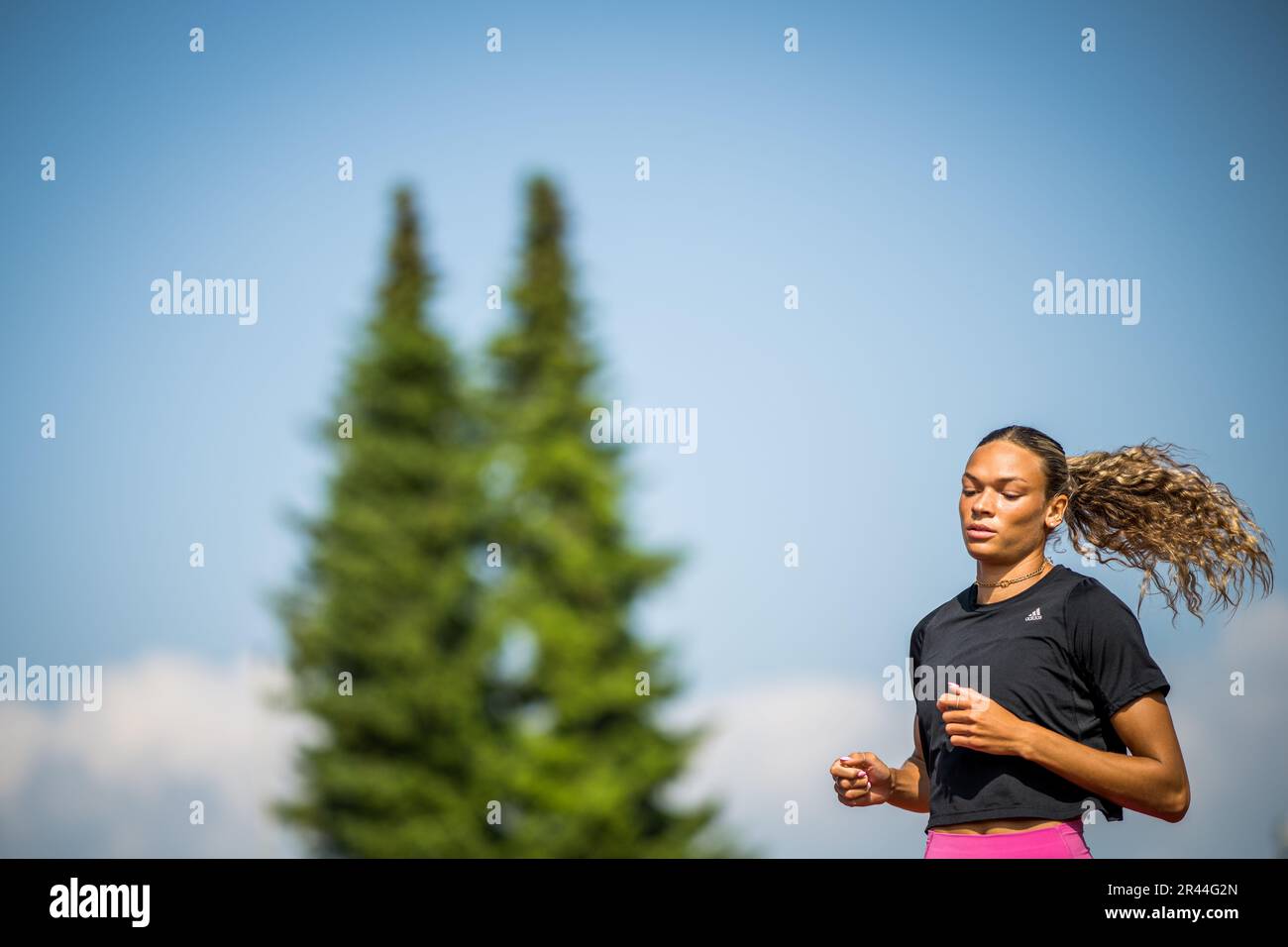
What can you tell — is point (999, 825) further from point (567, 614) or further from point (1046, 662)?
point (567, 614)

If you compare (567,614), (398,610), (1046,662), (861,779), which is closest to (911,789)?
(861,779)

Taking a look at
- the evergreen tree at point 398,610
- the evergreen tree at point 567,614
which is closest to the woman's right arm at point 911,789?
the evergreen tree at point 567,614

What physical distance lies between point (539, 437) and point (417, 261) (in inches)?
184

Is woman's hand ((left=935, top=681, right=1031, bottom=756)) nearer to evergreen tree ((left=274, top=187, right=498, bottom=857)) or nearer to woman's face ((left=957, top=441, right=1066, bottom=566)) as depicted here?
woman's face ((left=957, top=441, right=1066, bottom=566))

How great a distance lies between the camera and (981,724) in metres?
3.86

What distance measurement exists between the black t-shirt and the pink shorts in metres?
0.05

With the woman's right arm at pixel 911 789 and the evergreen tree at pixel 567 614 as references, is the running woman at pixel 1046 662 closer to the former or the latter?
the woman's right arm at pixel 911 789

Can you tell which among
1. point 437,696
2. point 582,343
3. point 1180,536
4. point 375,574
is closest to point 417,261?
point 582,343

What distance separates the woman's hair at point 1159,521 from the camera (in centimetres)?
481

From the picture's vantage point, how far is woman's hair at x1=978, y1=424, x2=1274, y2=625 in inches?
189

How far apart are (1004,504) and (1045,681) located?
61cm

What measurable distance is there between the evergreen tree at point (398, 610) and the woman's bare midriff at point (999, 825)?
18.8 metres
